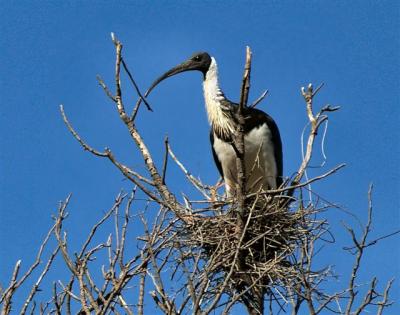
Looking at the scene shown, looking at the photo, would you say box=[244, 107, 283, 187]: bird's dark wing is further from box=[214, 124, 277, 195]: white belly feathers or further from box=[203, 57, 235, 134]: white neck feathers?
box=[203, 57, 235, 134]: white neck feathers

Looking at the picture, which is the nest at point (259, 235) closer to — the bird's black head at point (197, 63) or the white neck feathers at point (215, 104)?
the white neck feathers at point (215, 104)

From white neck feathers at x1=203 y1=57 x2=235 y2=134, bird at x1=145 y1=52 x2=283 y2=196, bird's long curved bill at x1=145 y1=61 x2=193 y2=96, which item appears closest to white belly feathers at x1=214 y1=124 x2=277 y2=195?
bird at x1=145 y1=52 x2=283 y2=196

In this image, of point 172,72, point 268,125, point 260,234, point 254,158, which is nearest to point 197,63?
point 172,72

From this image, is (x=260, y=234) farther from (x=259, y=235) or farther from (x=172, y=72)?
(x=172, y=72)

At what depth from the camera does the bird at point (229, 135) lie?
8.88m

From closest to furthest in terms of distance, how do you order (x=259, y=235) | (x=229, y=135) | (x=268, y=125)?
(x=259, y=235)
(x=229, y=135)
(x=268, y=125)

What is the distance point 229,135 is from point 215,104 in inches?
15.3

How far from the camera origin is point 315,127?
8.12m

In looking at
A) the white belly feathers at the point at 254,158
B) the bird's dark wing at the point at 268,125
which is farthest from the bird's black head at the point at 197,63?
the white belly feathers at the point at 254,158

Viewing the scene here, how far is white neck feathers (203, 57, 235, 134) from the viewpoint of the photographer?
8852 mm

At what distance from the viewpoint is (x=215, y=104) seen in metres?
8.93

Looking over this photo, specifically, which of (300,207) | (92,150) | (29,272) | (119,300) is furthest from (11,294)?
(300,207)

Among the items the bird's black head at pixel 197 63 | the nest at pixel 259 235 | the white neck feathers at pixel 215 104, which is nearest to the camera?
the nest at pixel 259 235

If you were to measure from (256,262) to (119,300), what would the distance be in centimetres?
185
